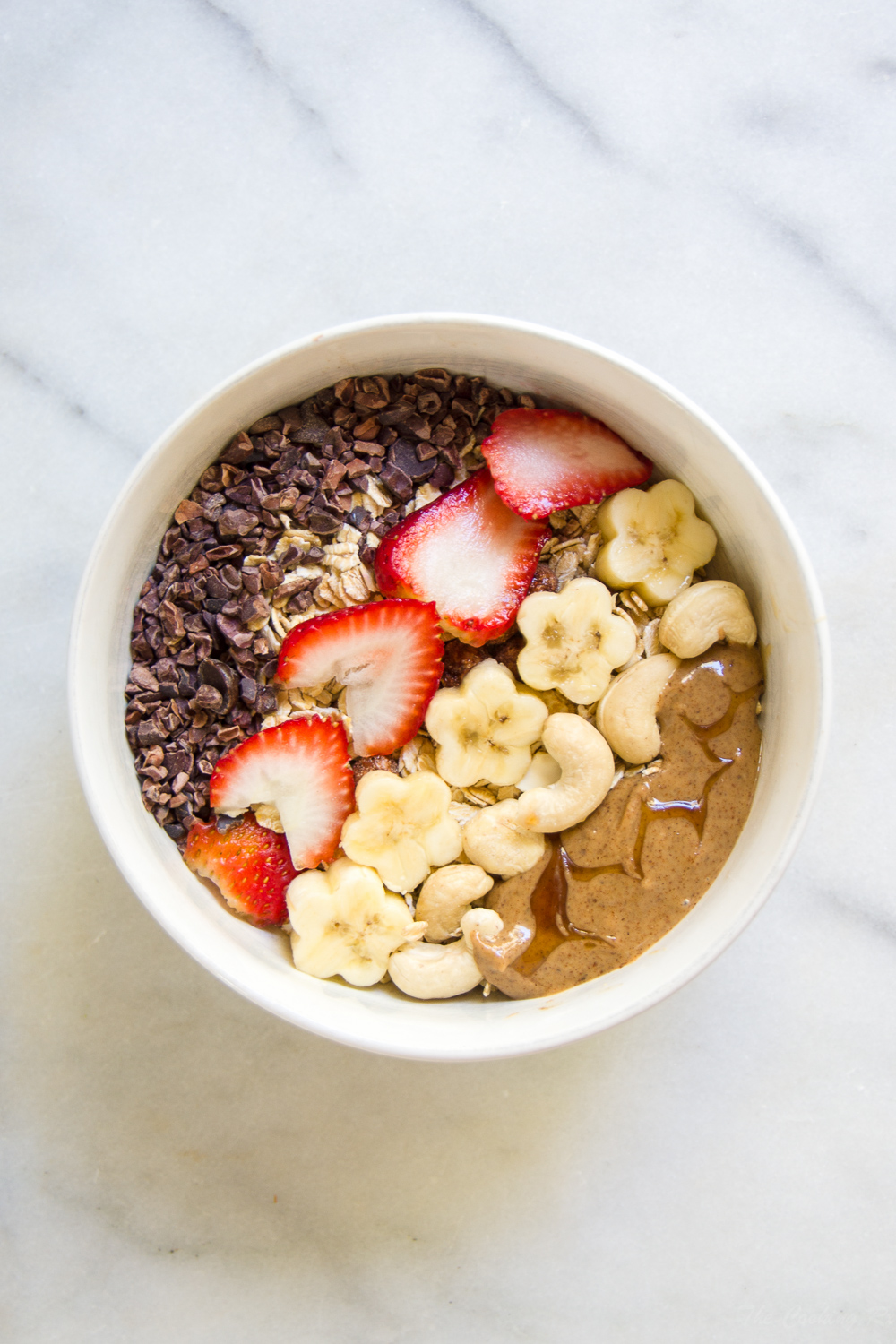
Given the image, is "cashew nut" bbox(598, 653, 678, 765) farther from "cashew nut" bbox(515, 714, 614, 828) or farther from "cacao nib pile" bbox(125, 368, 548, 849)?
"cacao nib pile" bbox(125, 368, 548, 849)

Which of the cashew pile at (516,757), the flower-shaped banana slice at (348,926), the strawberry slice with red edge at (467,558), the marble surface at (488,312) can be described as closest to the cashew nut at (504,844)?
the cashew pile at (516,757)

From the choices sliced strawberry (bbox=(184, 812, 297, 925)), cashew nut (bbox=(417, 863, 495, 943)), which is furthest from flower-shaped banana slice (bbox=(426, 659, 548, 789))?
sliced strawberry (bbox=(184, 812, 297, 925))

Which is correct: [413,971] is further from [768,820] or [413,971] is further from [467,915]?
[768,820]

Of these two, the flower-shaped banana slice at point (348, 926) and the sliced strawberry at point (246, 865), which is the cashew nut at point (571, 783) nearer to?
the flower-shaped banana slice at point (348, 926)

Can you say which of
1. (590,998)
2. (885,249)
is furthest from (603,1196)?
(885,249)

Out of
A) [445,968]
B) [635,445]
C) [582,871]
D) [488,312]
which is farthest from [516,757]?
[488,312]

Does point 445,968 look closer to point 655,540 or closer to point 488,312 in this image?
point 655,540
